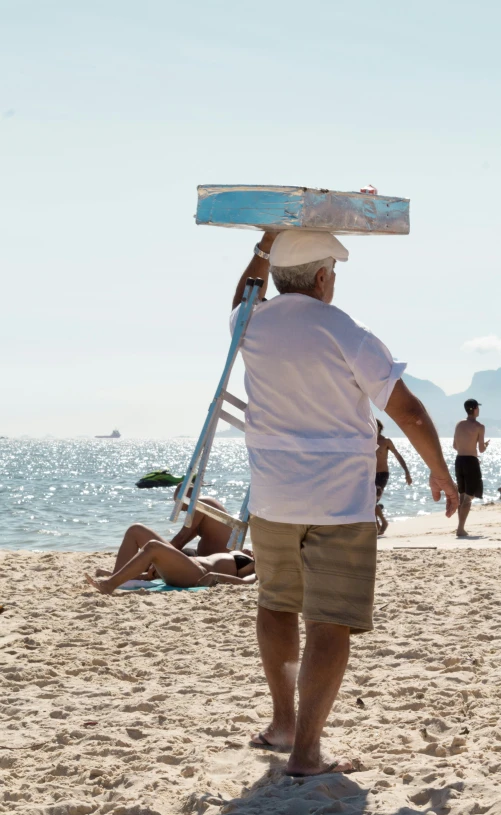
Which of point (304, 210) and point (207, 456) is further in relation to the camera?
point (207, 456)

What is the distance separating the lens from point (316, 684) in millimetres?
2668

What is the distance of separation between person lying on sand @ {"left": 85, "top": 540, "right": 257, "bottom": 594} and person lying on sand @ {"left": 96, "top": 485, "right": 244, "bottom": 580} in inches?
4.0

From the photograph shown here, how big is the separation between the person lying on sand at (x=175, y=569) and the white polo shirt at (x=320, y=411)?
371cm

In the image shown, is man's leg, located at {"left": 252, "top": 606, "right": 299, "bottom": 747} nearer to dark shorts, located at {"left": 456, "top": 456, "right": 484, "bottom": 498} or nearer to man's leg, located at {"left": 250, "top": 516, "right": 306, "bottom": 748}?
man's leg, located at {"left": 250, "top": 516, "right": 306, "bottom": 748}

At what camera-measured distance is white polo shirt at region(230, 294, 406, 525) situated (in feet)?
8.84

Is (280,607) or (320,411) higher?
(320,411)

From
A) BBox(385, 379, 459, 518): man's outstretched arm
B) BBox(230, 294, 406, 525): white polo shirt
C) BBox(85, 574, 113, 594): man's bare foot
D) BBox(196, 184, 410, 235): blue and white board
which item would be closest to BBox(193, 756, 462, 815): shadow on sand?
BBox(230, 294, 406, 525): white polo shirt

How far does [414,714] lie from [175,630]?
80.8 inches

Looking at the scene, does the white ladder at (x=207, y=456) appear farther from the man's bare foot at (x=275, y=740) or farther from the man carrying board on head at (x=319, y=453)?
the man's bare foot at (x=275, y=740)

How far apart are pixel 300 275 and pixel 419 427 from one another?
25.1 inches

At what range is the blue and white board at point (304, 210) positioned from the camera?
9.03 feet

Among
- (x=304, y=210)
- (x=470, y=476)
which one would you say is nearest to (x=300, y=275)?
(x=304, y=210)

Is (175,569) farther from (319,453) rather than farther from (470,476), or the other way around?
(470,476)

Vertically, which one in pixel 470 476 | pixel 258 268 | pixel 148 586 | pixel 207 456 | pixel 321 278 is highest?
pixel 258 268
